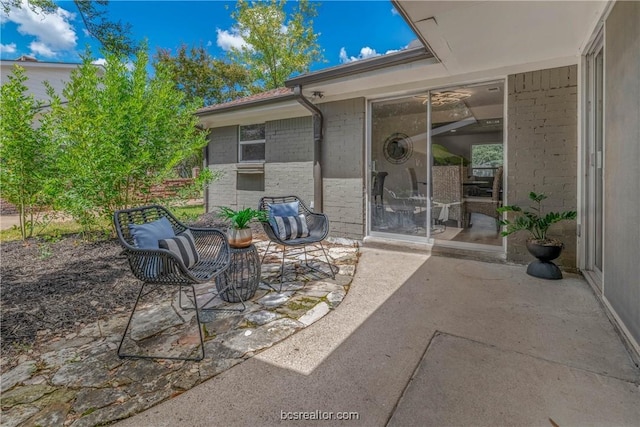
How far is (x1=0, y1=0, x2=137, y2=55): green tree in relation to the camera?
307cm

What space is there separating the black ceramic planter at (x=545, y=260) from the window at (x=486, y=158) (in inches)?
56.8

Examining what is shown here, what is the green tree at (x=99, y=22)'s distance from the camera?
3066mm

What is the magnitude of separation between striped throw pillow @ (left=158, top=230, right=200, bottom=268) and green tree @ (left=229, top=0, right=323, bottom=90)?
16.0 metres

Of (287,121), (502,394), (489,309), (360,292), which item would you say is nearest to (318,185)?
(287,121)

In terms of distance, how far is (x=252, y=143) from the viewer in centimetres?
702

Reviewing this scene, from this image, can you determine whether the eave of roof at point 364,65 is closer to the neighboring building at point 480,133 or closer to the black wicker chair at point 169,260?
the neighboring building at point 480,133

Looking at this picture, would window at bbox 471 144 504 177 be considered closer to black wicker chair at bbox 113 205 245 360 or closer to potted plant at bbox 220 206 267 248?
potted plant at bbox 220 206 267 248

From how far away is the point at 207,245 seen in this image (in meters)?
2.82

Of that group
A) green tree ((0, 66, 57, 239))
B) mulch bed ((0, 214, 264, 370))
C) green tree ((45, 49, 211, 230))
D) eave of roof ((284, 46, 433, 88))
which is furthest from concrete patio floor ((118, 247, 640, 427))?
green tree ((0, 66, 57, 239))

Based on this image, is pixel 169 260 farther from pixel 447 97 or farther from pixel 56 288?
pixel 447 97

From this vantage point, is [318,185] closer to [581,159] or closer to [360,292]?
[360,292]

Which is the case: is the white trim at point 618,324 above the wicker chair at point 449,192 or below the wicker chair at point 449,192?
below

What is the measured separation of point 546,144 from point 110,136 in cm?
551

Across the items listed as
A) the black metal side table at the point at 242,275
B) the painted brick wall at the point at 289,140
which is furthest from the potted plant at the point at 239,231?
the painted brick wall at the point at 289,140
